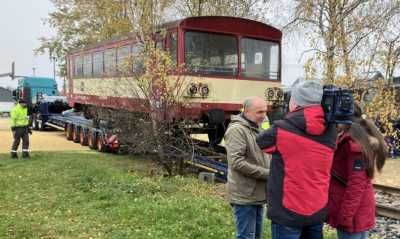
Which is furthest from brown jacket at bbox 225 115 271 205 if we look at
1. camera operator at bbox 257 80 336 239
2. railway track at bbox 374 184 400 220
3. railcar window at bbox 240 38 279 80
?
railcar window at bbox 240 38 279 80

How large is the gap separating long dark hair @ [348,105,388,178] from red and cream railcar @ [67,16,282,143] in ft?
22.1

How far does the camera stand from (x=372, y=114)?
10336 mm

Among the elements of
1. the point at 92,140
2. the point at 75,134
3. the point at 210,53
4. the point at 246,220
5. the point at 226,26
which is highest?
the point at 226,26

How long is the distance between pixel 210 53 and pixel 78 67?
8205mm

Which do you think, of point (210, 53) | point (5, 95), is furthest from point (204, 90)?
point (5, 95)

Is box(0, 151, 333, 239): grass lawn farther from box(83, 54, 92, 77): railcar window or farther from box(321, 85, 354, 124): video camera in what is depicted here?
box(83, 54, 92, 77): railcar window

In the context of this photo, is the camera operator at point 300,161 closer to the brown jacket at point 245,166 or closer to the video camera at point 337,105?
the video camera at point 337,105

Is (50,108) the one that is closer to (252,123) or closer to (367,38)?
(367,38)

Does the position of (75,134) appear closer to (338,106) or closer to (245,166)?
(245,166)

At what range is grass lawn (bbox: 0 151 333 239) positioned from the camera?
5.99 m

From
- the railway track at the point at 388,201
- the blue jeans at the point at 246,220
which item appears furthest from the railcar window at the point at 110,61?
the blue jeans at the point at 246,220

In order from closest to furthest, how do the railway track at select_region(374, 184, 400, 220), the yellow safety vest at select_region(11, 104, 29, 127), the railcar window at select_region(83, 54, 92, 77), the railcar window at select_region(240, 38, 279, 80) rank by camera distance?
the railway track at select_region(374, 184, 400, 220), the railcar window at select_region(240, 38, 279, 80), the yellow safety vest at select_region(11, 104, 29, 127), the railcar window at select_region(83, 54, 92, 77)

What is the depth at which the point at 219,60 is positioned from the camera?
11.7 meters

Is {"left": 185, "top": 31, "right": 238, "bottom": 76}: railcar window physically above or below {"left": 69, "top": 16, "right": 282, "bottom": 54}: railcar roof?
below
